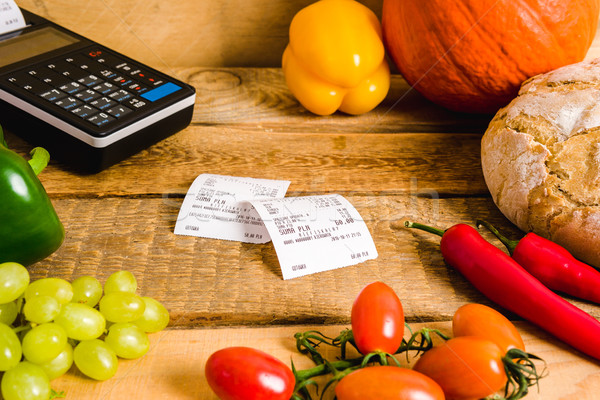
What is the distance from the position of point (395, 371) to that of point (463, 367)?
0.22 ft

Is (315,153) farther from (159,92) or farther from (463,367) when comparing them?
(463,367)

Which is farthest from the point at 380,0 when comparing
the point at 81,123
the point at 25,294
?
the point at 25,294

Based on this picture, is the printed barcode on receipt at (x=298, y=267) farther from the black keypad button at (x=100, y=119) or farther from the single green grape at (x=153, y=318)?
the black keypad button at (x=100, y=119)

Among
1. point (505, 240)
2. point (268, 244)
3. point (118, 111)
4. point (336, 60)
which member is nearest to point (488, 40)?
point (336, 60)

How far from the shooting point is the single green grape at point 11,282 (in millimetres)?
526

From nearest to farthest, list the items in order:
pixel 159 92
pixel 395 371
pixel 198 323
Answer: pixel 395 371
pixel 198 323
pixel 159 92

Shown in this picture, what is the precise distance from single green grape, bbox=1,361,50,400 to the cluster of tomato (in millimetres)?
145

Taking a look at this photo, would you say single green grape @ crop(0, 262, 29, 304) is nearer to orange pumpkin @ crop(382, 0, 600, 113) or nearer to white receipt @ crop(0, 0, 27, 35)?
white receipt @ crop(0, 0, 27, 35)

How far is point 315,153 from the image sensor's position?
952 mm

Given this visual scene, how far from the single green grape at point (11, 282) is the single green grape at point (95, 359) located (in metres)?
0.08

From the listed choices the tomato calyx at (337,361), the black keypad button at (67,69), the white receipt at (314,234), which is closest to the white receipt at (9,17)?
the black keypad button at (67,69)

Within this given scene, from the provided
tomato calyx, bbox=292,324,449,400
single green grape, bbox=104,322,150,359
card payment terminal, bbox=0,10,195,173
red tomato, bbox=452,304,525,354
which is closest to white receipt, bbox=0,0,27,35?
card payment terminal, bbox=0,10,195,173

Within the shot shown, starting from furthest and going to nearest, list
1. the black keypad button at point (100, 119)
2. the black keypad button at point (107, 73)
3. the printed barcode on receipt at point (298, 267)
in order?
the black keypad button at point (107, 73) < the black keypad button at point (100, 119) < the printed barcode on receipt at point (298, 267)

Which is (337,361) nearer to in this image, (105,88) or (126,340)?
(126,340)
